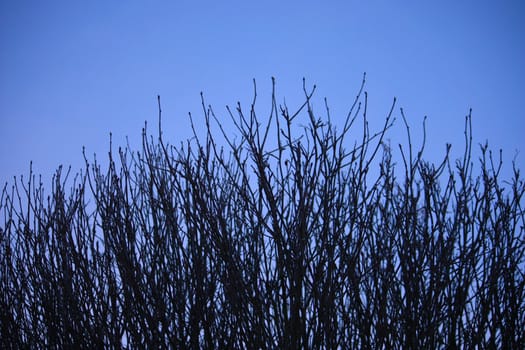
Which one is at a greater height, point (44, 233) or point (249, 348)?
point (44, 233)

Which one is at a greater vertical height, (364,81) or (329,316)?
(364,81)

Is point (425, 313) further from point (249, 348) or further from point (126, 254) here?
point (126, 254)

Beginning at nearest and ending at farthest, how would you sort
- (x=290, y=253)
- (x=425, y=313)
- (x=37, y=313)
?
(x=290, y=253) < (x=425, y=313) < (x=37, y=313)

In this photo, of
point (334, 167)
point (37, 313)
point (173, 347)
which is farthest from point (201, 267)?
point (37, 313)

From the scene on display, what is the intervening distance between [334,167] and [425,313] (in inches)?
31.5

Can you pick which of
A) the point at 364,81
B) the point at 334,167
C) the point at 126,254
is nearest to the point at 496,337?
the point at 334,167

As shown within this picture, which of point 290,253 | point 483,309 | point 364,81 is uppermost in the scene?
point 364,81

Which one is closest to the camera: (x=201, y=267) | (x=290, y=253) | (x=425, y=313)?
(x=290, y=253)

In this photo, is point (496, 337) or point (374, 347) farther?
point (496, 337)

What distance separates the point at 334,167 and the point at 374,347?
0.92 m

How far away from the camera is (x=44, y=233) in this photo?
3.47 meters

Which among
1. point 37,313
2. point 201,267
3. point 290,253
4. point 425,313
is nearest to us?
point 290,253

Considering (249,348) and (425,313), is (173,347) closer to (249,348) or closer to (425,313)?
(249,348)

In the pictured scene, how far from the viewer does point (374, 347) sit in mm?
2525
